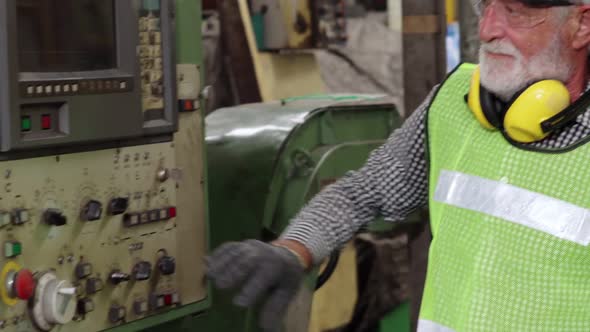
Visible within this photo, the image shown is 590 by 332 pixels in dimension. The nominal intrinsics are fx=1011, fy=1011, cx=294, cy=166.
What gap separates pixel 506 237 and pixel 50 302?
1125 mm

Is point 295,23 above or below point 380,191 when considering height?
above

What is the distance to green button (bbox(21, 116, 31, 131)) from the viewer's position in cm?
244

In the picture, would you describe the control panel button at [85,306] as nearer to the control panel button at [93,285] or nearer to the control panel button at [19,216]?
the control panel button at [93,285]

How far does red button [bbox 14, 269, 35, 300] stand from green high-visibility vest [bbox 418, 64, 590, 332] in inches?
37.5

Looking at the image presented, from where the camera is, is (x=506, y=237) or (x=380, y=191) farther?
(x=380, y=191)

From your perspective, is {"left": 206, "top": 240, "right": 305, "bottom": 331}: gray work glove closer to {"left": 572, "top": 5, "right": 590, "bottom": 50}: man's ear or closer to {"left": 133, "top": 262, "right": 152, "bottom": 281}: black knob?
{"left": 133, "top": 262, "right": 152, "bottom": 281}: black knob

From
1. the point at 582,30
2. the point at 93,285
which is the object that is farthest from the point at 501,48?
the point at 93,285

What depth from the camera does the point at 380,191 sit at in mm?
2504

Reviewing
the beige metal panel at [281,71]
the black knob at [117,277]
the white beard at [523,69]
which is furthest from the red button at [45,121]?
the beige metal panel at [281,71]

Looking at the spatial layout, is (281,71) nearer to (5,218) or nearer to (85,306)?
(85,306)

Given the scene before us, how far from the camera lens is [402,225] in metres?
3.97

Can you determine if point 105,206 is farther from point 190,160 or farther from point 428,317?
point 428,317

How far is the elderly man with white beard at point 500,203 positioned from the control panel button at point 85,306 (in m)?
0.62

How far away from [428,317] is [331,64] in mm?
6305
